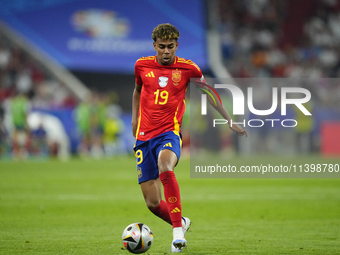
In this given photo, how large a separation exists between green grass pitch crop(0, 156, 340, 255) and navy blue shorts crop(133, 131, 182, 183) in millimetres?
694

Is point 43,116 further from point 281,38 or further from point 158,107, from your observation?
point 158,107

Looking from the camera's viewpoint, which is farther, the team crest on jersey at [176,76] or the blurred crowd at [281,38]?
the blurred crowd at [281,38]

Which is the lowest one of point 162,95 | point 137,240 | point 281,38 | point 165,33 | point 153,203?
point 137,240

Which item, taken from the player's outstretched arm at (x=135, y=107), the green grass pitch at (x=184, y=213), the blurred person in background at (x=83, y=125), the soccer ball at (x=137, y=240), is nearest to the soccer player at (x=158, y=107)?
the player's outstretched arm at (x=135, y=107)

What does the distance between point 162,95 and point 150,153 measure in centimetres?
54

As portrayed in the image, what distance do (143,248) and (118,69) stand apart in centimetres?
2027

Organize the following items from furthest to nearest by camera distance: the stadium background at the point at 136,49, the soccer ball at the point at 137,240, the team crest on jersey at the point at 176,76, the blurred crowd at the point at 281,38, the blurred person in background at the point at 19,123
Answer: the blurred crowd at the point at 281,38, the stadium background at the point at 136,49, the blurred person in background at the point at 19,123, the team crest on jersey at the point at 176,76, the soccer ball at the point at 137,240

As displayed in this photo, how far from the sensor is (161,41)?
4.63m

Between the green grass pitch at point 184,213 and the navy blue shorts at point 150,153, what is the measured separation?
69cm

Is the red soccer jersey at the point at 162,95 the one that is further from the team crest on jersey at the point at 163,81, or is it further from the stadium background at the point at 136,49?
the stadium background at the point at 136,49

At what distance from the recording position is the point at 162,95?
15.7ft

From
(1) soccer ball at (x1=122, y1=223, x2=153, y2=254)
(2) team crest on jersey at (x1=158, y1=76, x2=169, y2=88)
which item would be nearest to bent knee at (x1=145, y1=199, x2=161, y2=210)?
(1) soccer ball at (x1=122, y1=223, x2=153, y2=254)

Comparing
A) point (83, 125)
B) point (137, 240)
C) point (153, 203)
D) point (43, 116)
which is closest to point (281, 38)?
point (83, 125)

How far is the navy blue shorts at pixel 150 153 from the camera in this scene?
4730 mm
